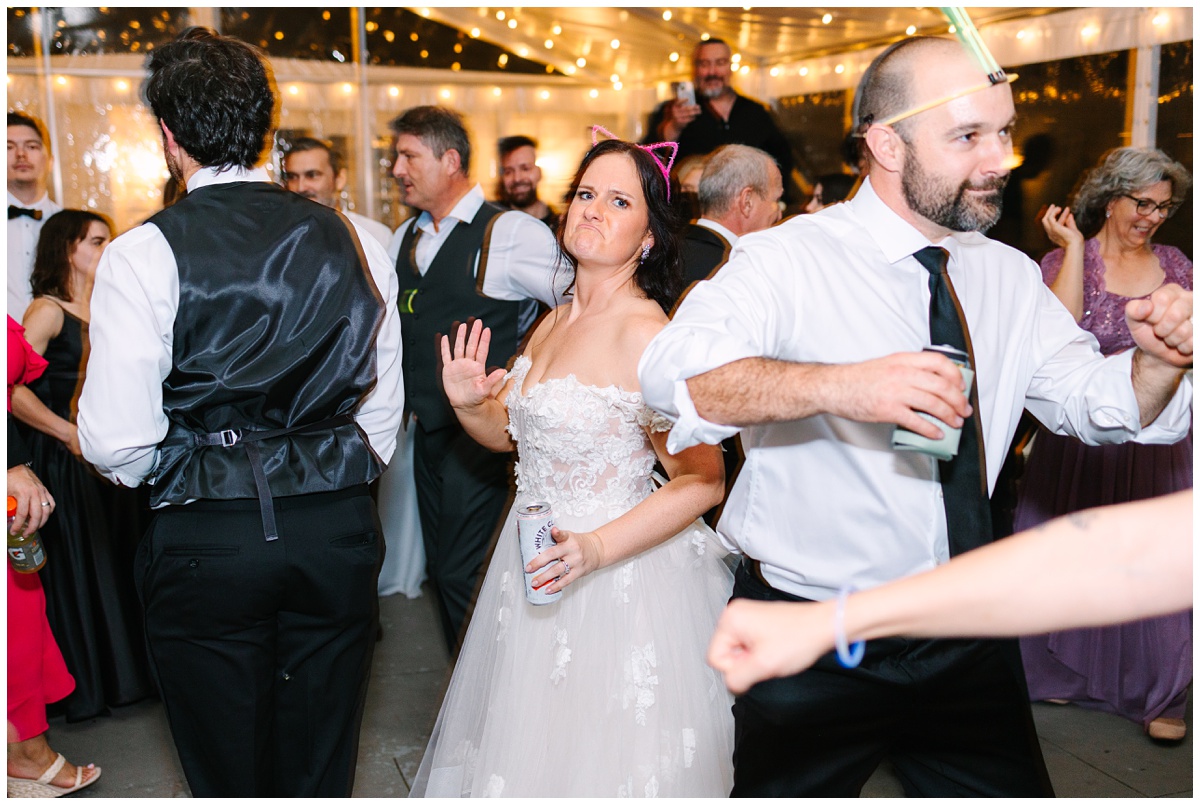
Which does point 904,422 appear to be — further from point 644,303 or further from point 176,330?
point 176,330

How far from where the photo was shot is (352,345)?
2.04 metres

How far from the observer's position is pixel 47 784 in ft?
8.82

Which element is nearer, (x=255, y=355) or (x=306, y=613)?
(x=255, y=355)

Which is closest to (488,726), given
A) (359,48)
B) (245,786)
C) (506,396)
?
(245,786)

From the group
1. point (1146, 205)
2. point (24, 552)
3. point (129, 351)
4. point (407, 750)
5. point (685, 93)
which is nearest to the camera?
point (129, 351)

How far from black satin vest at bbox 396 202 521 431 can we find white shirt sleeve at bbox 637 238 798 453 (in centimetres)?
189

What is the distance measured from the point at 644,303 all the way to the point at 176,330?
3.18 feet

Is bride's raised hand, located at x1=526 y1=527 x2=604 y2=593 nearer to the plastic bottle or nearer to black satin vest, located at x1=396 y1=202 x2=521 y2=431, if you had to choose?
the plastic bottle

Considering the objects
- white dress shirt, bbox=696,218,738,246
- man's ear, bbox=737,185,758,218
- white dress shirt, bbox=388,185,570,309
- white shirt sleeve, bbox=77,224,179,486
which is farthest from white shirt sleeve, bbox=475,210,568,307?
white shirt sleeve, bbox=77,224,179,486

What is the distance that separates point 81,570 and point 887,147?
2.79 metres

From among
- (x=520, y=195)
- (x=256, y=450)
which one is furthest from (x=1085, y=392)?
(x=520, y=195)

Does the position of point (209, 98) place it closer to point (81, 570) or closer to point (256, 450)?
point (256, 450)

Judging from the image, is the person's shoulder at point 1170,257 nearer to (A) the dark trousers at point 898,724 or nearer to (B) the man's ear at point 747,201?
(B) the man's ear at point 747,201

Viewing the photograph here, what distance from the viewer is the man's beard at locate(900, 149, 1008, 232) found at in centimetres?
156
